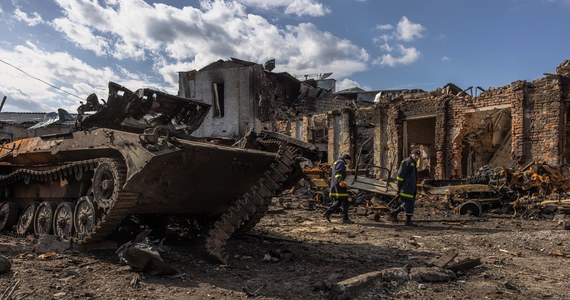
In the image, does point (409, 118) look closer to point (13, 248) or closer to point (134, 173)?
point (134, 173)

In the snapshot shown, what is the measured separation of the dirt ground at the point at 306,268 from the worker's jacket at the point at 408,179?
1.22m

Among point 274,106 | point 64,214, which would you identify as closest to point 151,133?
point 64,214

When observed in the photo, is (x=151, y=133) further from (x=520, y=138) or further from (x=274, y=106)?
(x=274, y=106)

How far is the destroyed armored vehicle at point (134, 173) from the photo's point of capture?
569 cm

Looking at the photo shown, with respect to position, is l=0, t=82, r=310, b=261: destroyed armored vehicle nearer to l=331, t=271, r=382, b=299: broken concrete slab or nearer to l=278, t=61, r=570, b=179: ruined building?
l=331, t=271, r=382, b=299: broken concrete slab

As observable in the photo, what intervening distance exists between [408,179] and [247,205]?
528cm

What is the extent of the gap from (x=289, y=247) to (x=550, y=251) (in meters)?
3.73

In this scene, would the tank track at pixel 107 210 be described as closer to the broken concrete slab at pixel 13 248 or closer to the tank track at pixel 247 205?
the broken concrete slab at pixel 13 248

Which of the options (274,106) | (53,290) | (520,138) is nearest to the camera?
(53,290)

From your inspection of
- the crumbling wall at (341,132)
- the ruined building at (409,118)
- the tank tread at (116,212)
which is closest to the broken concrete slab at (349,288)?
the tank tread at (116,212)

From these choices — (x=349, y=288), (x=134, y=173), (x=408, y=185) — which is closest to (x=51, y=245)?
(x=134, y=173)

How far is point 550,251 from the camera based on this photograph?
6727 millimetres

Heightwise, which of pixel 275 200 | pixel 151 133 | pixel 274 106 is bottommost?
pixel 275 200

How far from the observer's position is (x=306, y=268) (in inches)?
220
